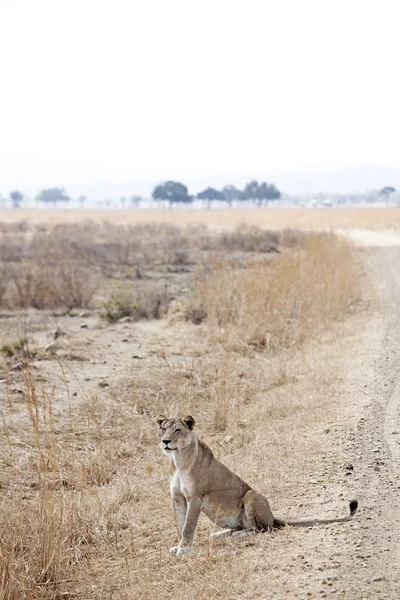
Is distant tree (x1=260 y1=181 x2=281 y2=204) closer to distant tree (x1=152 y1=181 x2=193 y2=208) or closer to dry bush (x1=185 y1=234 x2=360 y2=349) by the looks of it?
distant tree (x1=152 y1=181 x2=193 y2=208)

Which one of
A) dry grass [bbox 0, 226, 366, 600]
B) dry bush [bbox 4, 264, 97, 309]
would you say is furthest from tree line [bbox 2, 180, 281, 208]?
dry grass [bbox 0, 226, 366, 600]

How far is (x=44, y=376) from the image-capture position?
11695 millimetres

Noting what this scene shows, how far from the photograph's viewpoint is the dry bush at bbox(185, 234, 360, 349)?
13766mm

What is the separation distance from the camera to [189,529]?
5.89m

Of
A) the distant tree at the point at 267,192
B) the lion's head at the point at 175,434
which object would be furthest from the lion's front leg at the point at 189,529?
the distant tree at the point at 267,192

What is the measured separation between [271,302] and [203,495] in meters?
8.32

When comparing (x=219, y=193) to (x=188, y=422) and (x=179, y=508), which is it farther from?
(x=188, y=422)

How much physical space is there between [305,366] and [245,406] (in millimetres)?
Answer: 1745

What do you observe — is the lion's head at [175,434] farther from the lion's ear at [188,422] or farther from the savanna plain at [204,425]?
the savanna plain at [204,425]

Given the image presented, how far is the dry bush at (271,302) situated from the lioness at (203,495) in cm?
702

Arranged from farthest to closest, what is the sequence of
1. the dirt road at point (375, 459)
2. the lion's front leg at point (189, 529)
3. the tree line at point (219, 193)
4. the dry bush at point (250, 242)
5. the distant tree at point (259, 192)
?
the distant tree at point (259, 192) < the tree line at point (219, 193) < the dry bush at point (250, 242) < the lion's front leg at point (189, 529) < the dirt road at point (375, 459)

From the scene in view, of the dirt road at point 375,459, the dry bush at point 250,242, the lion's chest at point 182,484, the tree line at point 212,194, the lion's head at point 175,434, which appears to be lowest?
the tree line at point 212,194

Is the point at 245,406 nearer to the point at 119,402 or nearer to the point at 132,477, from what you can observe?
the point at 119,402

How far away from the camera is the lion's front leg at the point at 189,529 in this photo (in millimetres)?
5883
